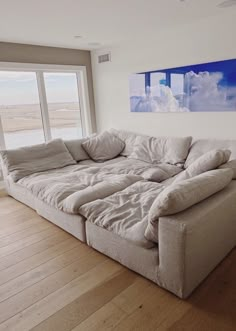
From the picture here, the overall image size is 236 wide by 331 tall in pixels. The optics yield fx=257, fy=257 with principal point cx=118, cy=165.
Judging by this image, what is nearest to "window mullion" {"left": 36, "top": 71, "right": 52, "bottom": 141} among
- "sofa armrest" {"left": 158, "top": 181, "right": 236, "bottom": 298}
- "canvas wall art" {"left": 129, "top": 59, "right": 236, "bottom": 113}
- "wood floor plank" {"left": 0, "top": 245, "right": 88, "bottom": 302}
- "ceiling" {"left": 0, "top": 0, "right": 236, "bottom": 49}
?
"ceiling" {"left": 0, "top": 0, "right": 236, "bottom": 49}

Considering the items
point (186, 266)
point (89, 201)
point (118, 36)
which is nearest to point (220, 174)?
point (186, 266)

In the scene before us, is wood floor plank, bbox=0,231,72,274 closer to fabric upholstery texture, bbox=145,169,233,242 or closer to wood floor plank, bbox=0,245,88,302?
wood floor plank, bbox=0,245,88,302

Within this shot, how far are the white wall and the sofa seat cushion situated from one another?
4.55 feet

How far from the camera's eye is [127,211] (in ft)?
7.27

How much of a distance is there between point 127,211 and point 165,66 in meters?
2.49

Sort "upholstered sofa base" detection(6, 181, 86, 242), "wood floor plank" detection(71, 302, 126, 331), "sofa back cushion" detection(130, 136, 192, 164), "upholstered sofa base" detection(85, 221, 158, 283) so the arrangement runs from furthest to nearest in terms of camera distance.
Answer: "sofa back cushion" detection(130, 136, 192, 164)
"upholstered sofa base" detection(6, 181, 86, 242)
"upholstered sofa base" detection(85, 221, 158, 283)
"wood floor plank" detection(71, 302, 126, 331)

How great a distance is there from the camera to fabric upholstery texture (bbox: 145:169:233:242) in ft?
5.36

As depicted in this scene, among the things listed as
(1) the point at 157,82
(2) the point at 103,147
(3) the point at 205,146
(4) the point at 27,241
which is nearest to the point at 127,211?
(4) the point at 27,241

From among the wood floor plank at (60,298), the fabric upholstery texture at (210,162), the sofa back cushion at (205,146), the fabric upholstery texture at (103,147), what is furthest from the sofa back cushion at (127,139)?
the wood floor plank at (60,298)

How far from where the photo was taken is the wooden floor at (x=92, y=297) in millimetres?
1590

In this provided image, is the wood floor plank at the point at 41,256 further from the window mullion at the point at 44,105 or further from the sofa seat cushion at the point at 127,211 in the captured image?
the window mullion at the point at 44,105

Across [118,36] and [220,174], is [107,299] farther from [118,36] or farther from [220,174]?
[118,36]

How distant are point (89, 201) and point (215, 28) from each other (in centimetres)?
259

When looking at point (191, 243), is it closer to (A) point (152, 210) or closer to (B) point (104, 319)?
(A) point (152, 210)
